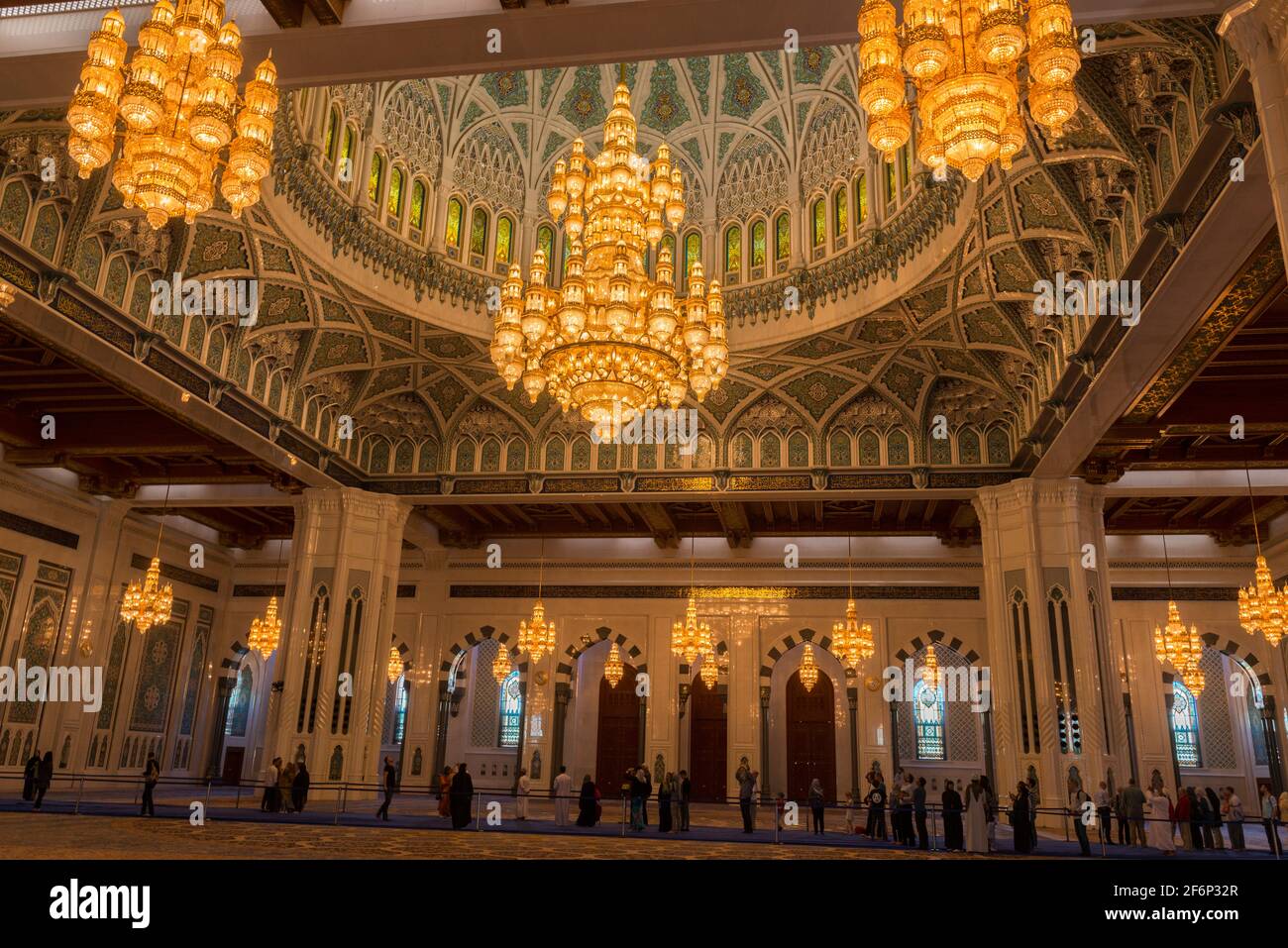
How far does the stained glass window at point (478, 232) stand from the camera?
13.1m

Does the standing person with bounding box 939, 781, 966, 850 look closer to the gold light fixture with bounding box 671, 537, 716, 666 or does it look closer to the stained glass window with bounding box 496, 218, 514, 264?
the gold light fixture with bounding box 671, 537, 716, 666

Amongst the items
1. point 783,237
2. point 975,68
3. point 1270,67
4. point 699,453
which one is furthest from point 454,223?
point 1270,67

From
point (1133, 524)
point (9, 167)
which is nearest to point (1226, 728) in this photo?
point (1133, 524)

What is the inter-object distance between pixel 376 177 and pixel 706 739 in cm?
1188

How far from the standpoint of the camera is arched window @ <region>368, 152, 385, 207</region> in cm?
1162

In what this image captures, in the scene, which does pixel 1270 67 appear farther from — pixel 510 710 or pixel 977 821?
pixel 510 710

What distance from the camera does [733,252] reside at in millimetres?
13477

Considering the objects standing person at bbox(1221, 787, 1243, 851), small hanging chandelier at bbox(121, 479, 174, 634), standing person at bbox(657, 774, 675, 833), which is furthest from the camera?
small hanging chandelier at bbox(121, 479, 174, 634)

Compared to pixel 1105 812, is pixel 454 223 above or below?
above

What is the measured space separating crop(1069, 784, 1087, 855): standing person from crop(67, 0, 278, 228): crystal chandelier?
945cm

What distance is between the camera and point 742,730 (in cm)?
1681

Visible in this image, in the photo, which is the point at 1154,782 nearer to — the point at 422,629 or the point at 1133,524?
the point at 1133,524

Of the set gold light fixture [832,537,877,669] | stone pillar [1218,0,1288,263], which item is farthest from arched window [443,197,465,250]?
stone pillar [1218,0,1288,263]
